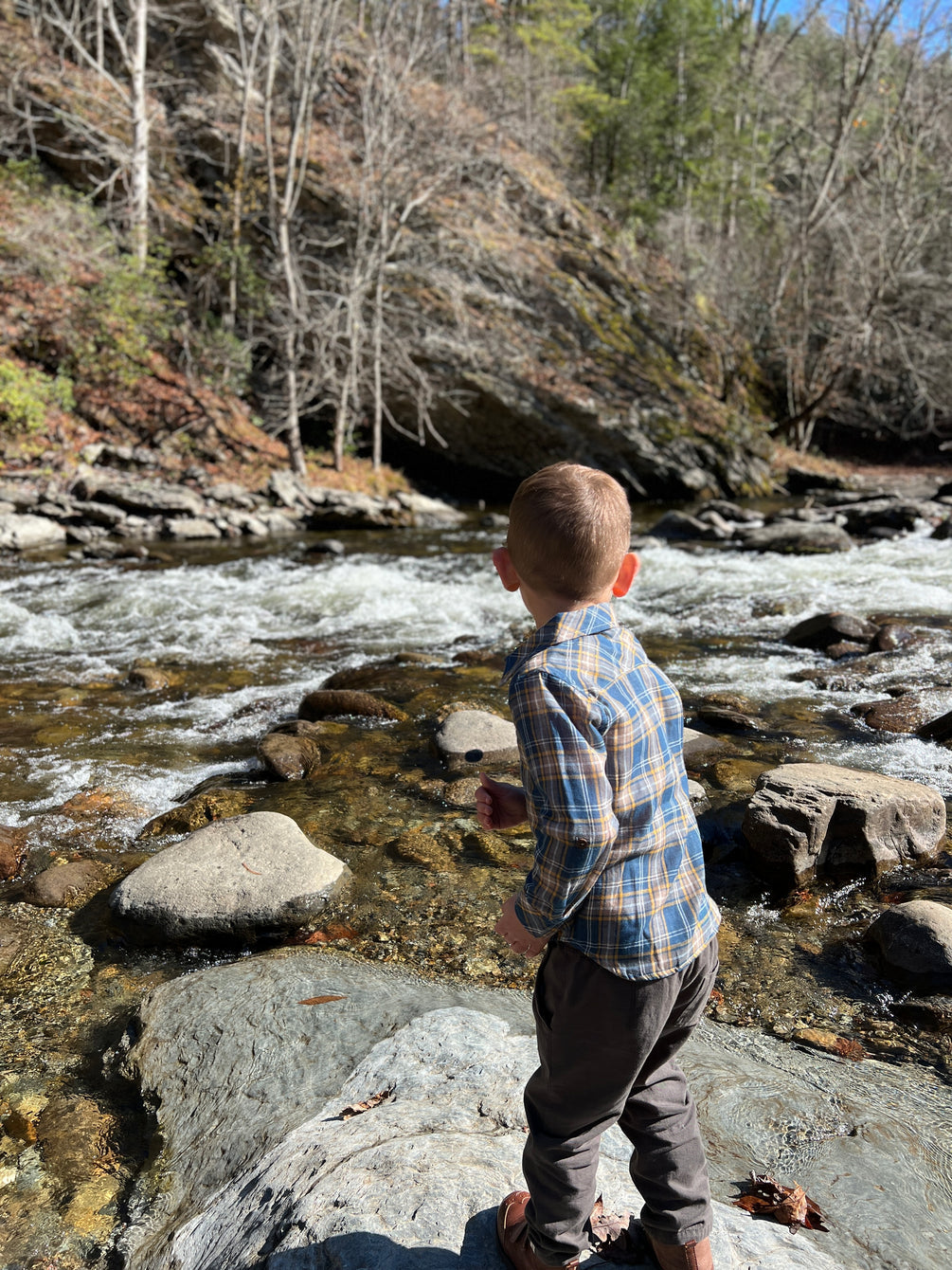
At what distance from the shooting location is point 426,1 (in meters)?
17.0

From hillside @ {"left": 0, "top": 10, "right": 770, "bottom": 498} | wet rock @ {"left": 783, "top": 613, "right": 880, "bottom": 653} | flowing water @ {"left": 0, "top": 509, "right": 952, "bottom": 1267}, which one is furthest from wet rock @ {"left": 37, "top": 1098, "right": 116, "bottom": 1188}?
hillside @ {"left": 0, "top": 10, "right": 770, "bottom": 498}

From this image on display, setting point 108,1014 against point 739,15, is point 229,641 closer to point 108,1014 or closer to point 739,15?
point 108,1014

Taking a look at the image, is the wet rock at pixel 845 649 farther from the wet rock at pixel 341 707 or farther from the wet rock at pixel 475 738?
the wet rock at pixel 341 707

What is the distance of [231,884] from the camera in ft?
10.9

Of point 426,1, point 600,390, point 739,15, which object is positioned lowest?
point 600,390

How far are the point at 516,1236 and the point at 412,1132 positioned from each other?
15.8 inches

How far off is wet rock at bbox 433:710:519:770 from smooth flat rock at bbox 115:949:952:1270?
205cm

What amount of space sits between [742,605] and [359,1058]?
7.59 metres

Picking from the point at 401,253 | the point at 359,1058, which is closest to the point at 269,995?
the point at 359,1058

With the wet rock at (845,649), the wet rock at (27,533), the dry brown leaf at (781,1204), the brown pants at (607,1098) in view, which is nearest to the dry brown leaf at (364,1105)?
the brown pants at (607,1098)

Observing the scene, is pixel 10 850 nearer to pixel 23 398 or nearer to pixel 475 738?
pixel 475 738

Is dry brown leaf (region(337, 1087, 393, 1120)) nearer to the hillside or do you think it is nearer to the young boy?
the young boy

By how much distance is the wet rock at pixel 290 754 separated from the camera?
15.5 ft

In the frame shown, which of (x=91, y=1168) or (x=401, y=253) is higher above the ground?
(x=401, y=253)
